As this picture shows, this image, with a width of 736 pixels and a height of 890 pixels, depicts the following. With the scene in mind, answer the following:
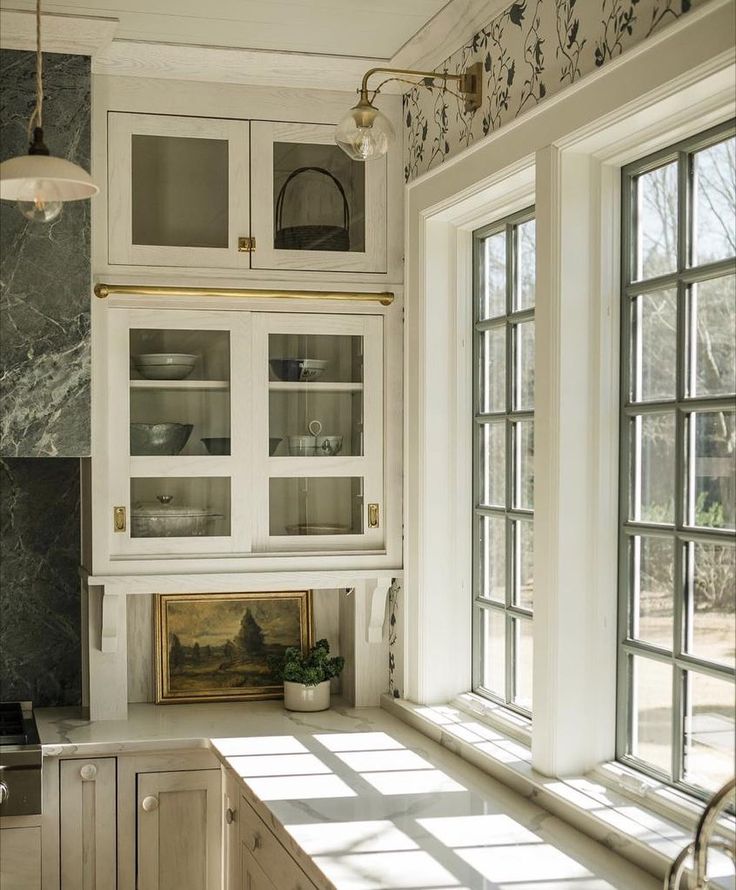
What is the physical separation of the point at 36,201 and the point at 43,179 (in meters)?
0.12

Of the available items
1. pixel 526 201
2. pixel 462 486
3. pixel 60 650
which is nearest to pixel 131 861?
pixel 60 650

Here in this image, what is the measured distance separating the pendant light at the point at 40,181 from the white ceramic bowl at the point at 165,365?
1.11 m

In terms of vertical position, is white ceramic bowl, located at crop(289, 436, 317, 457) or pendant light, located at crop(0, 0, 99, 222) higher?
pendant light, located at crop(0, 0, 99, 222)

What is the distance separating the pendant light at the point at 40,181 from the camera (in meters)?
1.94

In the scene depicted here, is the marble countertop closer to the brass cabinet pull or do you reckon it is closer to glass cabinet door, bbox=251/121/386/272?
the brass cabinet pull

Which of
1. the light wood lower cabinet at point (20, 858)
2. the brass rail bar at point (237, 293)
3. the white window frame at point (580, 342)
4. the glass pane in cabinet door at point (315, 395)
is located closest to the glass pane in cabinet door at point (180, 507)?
the glass pane in cabinet door at point (315, 395)

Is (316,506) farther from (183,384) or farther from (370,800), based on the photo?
(370,800)

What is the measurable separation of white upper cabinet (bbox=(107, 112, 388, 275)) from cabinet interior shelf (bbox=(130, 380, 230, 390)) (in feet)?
1.13

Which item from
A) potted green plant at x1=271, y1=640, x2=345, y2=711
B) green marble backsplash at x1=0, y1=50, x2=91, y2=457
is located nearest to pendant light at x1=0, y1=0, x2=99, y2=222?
green marble backsplash at x1=0, y1=50, x2=91, y2=457

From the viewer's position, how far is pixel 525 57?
102 inches

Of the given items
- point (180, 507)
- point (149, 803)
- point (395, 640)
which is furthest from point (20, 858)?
point (395, 640)

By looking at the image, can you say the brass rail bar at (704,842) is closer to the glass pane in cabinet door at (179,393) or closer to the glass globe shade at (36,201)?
the glass globe shade at (36,201)

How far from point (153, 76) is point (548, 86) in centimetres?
133

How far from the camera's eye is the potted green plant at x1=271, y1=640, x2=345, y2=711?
345 cm
